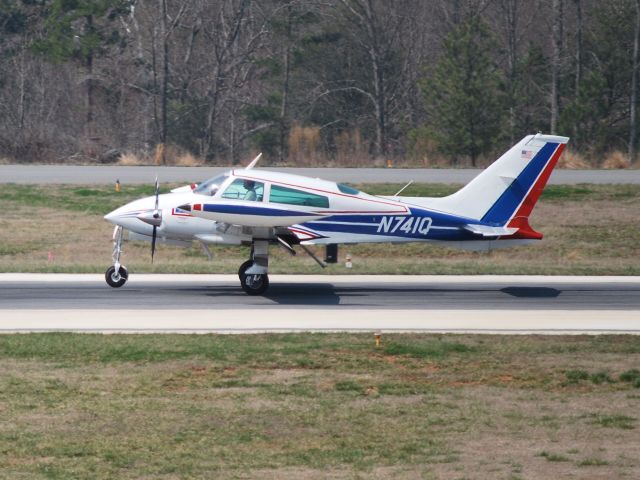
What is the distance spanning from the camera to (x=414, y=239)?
75.7 ft

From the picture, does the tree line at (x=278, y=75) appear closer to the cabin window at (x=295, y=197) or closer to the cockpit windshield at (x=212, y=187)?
the cabin window at (x=295, y=197)

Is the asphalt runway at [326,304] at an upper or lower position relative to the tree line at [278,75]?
lower

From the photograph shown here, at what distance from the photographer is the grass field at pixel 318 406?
36.2 ft

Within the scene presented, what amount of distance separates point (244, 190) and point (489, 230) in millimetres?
5213

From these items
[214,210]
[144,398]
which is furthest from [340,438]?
[214,210]

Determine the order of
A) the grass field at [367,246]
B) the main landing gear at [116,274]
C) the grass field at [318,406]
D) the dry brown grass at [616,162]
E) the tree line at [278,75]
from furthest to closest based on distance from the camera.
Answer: the tree line at [278,75] → the dry brown grass at [616,162] → the grass field at [367,246] → the main landing gear at [116,274] → the grass field at [318,406]

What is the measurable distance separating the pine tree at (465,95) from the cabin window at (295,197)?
28656 millimetres

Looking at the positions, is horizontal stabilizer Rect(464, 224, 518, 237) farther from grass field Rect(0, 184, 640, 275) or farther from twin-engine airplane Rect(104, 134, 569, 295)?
grass field Rect(0, 184, 640, 275)

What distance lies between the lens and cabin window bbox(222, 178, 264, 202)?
22.1 meters

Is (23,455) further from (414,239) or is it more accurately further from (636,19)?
(636,19)

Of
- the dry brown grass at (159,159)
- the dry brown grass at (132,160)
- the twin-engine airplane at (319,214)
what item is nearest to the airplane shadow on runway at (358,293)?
the twin-engine airplane at (319,214)

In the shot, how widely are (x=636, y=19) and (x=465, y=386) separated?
4490 centimetres

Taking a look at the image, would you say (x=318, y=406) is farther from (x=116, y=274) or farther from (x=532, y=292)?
(x=532, y=292)

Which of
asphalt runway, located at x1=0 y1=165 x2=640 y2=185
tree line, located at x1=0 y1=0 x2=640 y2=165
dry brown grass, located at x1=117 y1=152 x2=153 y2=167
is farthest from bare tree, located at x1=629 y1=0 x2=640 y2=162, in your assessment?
dry brown grass, located at x1=117 y1=152 x2=153 y2=167
